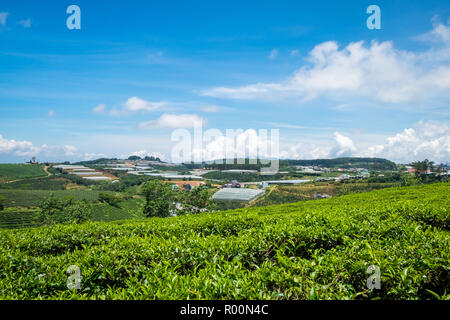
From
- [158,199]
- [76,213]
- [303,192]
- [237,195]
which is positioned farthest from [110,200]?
[303,192]

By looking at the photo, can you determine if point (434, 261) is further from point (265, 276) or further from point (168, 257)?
point (168, 257)

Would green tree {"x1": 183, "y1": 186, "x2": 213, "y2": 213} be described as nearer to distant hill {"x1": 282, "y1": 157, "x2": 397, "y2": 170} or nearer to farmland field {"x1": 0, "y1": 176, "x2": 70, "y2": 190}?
farmland field {"x1": 0, "y1": 176, "x2": 70, "y2": 190}

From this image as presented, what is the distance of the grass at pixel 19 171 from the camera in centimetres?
9975

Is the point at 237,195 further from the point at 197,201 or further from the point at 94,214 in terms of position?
the point at 94,214

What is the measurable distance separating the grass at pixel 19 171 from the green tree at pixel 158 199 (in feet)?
311

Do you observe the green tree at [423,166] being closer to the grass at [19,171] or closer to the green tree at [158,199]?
the green tree at [158,199]

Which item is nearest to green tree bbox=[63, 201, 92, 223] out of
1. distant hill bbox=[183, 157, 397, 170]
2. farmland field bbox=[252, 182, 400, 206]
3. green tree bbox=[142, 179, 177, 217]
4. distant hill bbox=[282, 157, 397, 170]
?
green tree bbox=[142, 179, 177, 217]

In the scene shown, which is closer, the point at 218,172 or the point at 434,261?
the point at 434,261

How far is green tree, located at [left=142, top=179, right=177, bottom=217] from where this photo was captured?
35375mm

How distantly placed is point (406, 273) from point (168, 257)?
2.87 m
